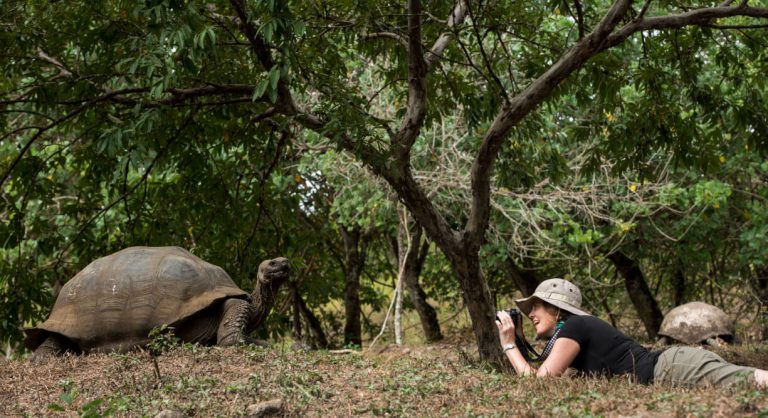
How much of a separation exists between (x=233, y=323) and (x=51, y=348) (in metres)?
1.40

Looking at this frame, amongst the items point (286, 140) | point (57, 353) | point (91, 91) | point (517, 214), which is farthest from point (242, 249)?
point (517, 214)

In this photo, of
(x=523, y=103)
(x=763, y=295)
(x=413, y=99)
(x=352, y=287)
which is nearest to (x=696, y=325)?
(x=763, y=295)

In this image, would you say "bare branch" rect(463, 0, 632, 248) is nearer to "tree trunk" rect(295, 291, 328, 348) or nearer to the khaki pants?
the khaki pants

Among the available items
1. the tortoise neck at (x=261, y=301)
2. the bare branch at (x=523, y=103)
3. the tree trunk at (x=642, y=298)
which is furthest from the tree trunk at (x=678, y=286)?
the tortoise neck at (x=261, y=301)

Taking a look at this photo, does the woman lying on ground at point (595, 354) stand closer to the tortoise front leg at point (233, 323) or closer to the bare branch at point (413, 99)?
the bare branch at point (413, 99)

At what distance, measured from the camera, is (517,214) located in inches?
420

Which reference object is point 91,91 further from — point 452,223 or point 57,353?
point 452,223

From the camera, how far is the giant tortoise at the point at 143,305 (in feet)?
20.1

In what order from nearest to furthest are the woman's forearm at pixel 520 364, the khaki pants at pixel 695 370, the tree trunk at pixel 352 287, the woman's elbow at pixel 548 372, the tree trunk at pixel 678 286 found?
the khaki pants at pixel 695 370 < the woman's elbow at pixel 548 372 < the woman's forearm at pixel 520 364 < the tree trunk at pixel 352 287 < the tree trunk at pixel 678 286

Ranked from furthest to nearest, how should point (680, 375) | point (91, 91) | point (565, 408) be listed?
point (91, 91) → point (680, 375) → point (565, 408)

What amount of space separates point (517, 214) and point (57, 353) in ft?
19.9

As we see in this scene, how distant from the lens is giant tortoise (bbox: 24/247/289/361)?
20.1 feet

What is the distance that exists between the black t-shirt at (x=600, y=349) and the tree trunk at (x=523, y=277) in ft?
25.6

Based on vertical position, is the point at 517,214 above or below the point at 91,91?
below
